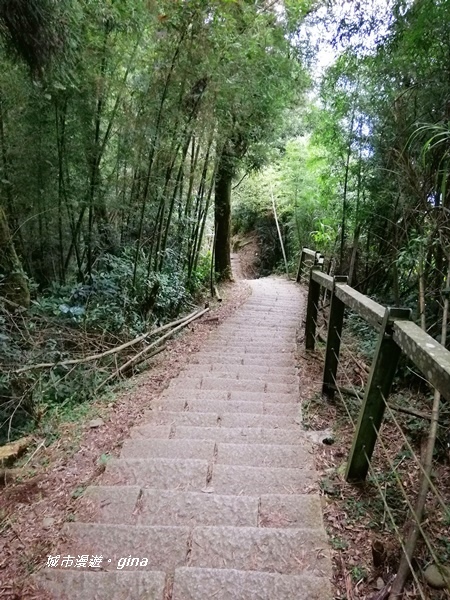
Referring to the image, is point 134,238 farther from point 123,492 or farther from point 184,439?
point 123,492

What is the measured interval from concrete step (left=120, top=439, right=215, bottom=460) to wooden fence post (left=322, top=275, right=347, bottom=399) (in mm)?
1090

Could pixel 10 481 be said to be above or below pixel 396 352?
below

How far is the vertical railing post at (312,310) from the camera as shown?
4273 mm

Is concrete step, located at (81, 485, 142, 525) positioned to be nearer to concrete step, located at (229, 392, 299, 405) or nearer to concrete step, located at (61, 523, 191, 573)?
concrete step, located at (61, 523, 191, 573)

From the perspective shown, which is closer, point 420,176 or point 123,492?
point 123,492

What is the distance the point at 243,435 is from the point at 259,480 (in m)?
0.53

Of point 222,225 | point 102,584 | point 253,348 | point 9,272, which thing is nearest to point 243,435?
point 102,584

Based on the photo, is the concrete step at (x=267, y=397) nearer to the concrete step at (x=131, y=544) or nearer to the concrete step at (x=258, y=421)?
the concrete step at (x=258, y=421)

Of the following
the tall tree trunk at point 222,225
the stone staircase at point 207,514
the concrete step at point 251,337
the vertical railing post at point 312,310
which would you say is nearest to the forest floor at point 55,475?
the stone staircase at point 207,514

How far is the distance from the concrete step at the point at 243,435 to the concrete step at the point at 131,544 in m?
0.92

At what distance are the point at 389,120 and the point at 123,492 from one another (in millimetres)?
4392

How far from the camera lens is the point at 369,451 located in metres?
2.00

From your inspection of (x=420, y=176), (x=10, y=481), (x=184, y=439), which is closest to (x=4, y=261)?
(x=10, y=481)

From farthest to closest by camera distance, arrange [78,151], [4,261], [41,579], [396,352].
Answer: [78,151]
[4,261]
[396,352]
[41,579]
